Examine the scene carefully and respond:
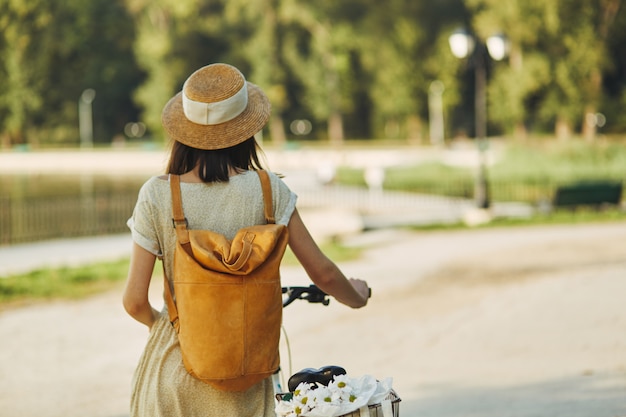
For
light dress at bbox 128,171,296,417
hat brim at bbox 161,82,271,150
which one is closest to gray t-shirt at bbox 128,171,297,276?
light dress at bbox 128,171,296,417

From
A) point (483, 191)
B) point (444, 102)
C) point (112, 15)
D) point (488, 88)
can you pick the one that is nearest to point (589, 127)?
point (488, 88)

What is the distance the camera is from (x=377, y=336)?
9.12 m

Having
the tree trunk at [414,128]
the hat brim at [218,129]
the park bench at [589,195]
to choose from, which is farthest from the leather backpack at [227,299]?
the tree trunk at [414,128]

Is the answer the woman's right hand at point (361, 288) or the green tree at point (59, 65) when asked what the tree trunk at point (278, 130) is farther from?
the woman's right hand at point (361, 288)

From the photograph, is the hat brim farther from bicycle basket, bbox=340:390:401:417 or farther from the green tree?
the green tree

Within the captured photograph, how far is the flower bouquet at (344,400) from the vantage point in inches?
91.1

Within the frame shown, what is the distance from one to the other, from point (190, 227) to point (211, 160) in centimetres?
19

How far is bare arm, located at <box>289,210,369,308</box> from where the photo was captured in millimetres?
2611

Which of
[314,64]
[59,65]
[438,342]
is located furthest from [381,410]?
[59,65]

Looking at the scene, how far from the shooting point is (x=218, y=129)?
2.56m

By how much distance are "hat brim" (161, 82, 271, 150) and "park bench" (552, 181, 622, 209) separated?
19.9 meters

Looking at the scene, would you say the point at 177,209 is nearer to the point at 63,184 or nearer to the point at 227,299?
the point at 227,299

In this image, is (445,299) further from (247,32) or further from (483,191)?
(247,32)

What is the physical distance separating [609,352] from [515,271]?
16.6 feet
